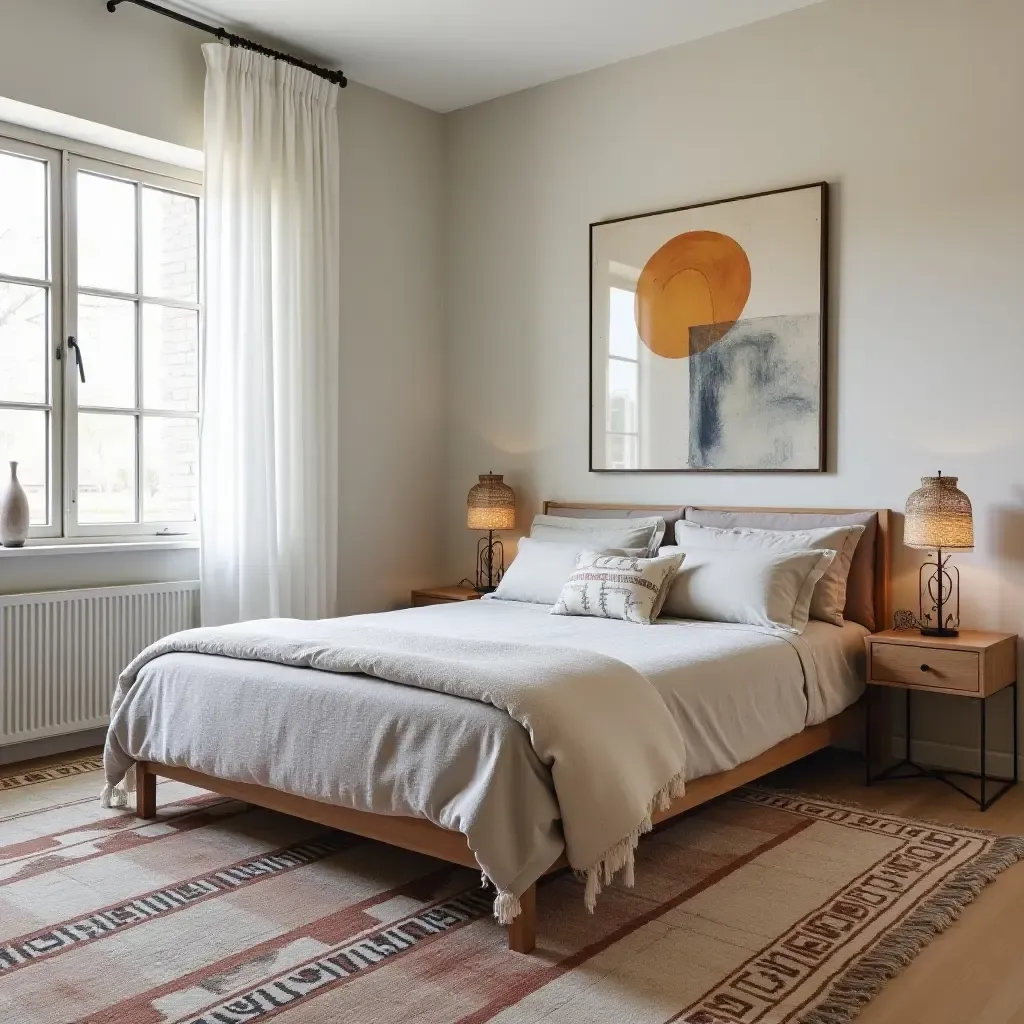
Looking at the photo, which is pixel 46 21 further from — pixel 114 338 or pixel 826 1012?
pixel 826 1012

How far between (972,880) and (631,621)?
1.36 m

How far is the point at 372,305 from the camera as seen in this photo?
16.5ft

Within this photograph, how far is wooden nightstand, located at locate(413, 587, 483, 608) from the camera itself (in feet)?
15.8

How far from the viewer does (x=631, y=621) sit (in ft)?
12.1

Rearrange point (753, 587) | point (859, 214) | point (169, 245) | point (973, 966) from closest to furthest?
point (973, 966)
point (753, 587)
point (859, 214)
point (169, 245)

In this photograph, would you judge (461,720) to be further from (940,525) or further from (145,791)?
(940,525)

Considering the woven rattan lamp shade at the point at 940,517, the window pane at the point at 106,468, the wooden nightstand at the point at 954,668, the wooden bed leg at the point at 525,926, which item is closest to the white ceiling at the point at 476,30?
the window pane at the point at 106,468

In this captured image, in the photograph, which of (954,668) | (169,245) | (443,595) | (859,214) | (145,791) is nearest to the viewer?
(145,791)

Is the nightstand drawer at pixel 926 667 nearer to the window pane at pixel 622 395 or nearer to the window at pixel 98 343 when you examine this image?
the window pane at pixel 622 395

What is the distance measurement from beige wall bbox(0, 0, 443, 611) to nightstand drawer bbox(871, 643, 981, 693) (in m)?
2.44

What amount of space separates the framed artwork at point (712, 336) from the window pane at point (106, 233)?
1995 millimetres

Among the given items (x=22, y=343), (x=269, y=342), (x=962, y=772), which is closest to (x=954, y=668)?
(x=962, y=772)

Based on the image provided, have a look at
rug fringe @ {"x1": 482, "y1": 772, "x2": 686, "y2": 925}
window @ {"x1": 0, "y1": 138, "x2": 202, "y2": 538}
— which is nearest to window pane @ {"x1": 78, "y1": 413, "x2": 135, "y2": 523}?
window @ {"x1": 0, "y1": 138, "x2": 202, "y2": 538}

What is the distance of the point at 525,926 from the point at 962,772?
217 cm
